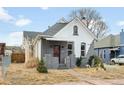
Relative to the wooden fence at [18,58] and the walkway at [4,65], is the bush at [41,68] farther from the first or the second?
the walkway at [4,65]

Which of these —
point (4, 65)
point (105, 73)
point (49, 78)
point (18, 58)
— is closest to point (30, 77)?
point (49, 78)

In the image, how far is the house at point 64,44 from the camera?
19.5 meters

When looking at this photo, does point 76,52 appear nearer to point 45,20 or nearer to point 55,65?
point 55,65


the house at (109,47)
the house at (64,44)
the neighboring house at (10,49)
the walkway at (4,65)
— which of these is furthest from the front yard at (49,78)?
the house at (109,47)

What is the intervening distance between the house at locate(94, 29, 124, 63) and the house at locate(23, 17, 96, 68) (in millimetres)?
580

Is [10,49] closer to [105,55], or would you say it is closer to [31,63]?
[31,63]

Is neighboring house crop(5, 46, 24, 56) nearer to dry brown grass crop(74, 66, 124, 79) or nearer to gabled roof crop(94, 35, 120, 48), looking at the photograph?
dry brown grass crop(74, 66, 124, 79)

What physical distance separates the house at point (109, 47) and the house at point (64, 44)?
1.90 feet

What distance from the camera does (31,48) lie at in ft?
61.3
